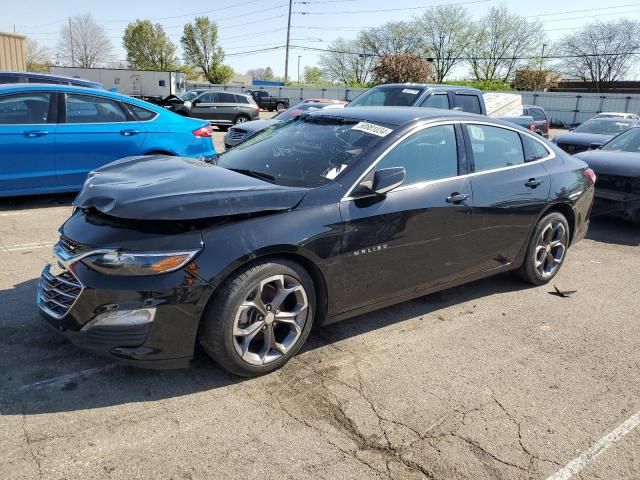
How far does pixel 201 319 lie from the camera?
9.74 ft

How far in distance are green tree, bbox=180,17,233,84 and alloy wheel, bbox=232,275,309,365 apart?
80.9 metres

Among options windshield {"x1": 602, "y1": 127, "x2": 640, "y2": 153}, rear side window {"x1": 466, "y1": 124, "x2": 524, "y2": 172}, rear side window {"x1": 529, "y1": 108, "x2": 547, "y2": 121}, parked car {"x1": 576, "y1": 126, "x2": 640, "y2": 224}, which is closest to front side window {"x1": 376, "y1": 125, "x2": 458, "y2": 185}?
rear side window {"x1": 466, "y1": 124, "x2": 524, "y2": 172}

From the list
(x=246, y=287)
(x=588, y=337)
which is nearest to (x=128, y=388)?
(x=246, y=287)

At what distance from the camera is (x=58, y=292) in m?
3.03

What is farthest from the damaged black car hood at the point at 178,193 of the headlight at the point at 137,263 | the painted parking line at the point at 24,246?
the painted parking line at the point at 24,246

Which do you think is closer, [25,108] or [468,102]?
[25,108]

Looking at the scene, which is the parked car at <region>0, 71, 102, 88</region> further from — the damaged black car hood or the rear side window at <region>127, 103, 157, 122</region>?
the damaged black car hood

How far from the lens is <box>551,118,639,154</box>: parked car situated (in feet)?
38.0

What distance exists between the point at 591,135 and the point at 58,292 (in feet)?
40.4

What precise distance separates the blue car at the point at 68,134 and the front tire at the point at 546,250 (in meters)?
4.92

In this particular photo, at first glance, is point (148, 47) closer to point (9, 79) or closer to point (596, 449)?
point (9, 79)

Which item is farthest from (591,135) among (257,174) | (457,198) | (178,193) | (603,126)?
(178,193)

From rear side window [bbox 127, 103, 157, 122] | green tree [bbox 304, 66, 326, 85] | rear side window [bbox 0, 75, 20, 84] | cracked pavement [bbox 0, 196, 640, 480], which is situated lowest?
cracked pavement [bbox 0, 196, 640, 480]

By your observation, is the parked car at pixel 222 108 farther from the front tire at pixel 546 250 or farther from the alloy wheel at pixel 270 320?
the alloy wheel at pixel 270 320
